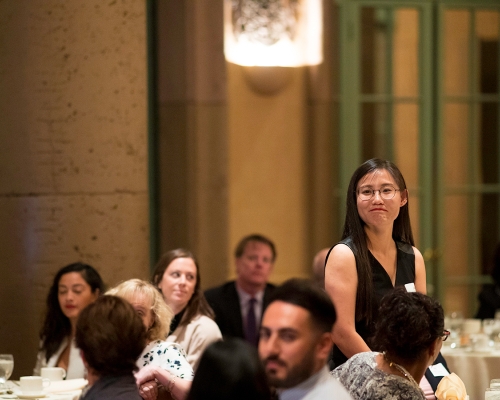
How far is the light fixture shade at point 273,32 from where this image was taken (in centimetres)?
746

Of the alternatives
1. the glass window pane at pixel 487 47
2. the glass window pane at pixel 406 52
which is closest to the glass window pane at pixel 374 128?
the glass window pane at pixel 406 52

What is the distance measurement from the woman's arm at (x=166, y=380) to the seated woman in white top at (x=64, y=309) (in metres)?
1.44

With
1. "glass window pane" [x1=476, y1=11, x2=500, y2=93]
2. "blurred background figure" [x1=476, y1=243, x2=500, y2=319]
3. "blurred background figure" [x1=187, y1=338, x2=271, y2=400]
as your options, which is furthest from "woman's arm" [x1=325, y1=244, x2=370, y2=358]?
"glass window pane" [x1=476, y1=11, x2=500, y2=93]

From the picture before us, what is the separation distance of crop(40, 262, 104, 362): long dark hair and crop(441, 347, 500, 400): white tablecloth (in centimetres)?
200

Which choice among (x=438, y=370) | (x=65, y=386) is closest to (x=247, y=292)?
(x=65, y=386)

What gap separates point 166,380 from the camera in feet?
11.1

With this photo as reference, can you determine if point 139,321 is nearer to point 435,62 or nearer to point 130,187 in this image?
point 130,187

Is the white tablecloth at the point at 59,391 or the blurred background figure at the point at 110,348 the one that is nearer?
the blurred background figure at the point at 110,348

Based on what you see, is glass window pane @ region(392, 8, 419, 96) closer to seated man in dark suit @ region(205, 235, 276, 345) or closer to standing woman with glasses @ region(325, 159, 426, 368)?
seated man in dark suit @ region(205, 235, 276, 345)

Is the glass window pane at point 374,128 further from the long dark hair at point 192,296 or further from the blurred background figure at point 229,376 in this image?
the blurred background figure at point 229,376

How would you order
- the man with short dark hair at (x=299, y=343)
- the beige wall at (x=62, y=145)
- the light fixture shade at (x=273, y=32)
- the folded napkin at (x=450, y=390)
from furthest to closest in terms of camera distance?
the light fixture shade at (x=273, y=32) → the beige wall at (x=62, y=145) → the folded napkin at (x=450, y=390) → the man with short dark hair at (x=299, y=343)

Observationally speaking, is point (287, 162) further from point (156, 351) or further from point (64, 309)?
point (156, 351)

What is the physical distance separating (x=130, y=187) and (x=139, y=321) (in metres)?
2.78

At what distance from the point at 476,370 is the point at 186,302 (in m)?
1.61
